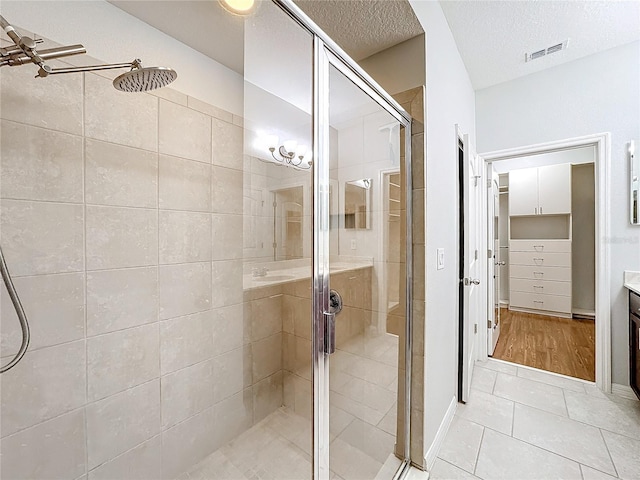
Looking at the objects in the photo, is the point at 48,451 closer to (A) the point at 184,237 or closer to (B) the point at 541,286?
(A) the point at 184,237

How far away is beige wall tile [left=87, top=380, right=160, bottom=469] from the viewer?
4.16 ft

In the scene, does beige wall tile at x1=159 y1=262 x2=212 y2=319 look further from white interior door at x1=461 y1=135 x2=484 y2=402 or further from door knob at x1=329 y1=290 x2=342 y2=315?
white interior door at x1=461 y1=135 x2=484 y2=402

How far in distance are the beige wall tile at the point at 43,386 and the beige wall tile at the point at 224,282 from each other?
629mm

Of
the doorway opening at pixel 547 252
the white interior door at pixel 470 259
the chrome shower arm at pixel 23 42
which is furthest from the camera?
the doorway opening at pixel 547 252

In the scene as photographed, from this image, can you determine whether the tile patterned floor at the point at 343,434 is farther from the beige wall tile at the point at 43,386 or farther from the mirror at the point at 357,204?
the beige wall tile at the point at 43,386

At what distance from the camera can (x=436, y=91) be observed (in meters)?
1.69

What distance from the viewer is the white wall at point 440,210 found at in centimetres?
157

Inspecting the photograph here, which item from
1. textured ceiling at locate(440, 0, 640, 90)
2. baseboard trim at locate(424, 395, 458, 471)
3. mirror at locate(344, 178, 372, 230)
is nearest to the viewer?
mirror at locate(344, 178, 372, 230)

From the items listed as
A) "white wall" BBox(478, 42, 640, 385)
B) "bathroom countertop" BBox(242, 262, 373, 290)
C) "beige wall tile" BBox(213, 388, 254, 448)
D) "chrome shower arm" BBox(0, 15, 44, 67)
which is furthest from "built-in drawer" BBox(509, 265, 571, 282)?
"chrome shower arm" BBox(0, 15, 44, 67)

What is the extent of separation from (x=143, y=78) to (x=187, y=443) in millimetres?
1819

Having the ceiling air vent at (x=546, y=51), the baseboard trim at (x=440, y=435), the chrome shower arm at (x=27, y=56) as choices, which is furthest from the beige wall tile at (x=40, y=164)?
the ceiling air vent at (x=546, y=51)

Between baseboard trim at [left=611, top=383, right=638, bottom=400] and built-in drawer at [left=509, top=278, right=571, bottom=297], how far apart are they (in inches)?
98.9

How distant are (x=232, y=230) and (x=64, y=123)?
87 centimetres

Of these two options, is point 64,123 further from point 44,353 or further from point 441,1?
point 441,1
